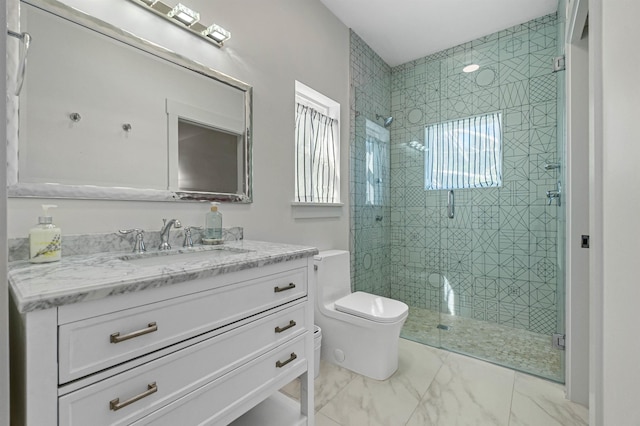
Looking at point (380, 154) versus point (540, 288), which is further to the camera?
point (380, 154)

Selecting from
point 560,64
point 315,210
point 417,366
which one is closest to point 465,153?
point 560,64

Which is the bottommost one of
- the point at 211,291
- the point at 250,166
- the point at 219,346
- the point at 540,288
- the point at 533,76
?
the point at 540,288

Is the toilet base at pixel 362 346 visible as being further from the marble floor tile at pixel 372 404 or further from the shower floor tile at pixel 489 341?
the shower floor tile at pixel 489 341

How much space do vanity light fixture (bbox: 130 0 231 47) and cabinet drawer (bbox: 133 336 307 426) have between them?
1.56m

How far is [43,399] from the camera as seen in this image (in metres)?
0.60

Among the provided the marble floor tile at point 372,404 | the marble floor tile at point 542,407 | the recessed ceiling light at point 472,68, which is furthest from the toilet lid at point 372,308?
the recessed ceiling light at point 472,68

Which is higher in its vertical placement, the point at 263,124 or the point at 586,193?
the point at 263,124

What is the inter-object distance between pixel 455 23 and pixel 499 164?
1.30 meters

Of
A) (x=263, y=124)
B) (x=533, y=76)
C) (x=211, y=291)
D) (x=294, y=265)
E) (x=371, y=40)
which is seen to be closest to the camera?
(x=211, y=291)

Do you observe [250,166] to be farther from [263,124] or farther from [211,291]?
[211,291]

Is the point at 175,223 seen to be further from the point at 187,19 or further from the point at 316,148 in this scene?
the point at 316,148

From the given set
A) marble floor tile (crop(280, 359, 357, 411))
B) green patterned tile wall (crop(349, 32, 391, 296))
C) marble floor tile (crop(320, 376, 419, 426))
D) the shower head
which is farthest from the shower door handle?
marble floor tile (crop(280, 359, 357, 411))

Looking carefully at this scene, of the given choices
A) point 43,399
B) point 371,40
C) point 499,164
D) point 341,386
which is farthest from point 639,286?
point 371,40

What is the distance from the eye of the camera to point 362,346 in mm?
1829
